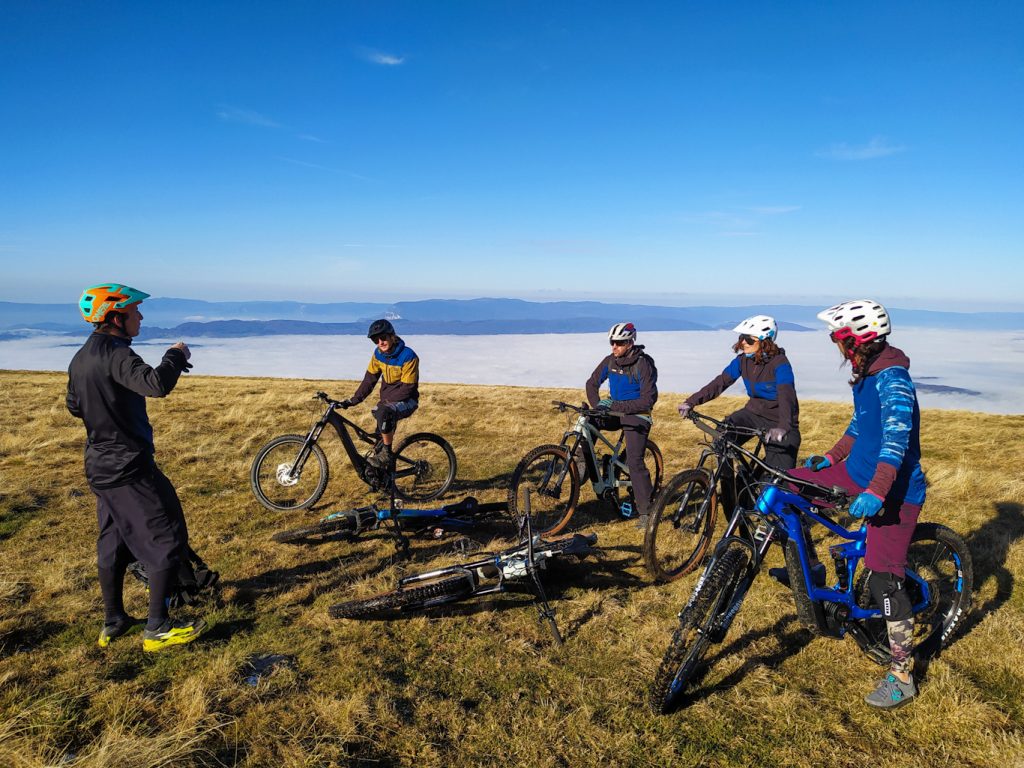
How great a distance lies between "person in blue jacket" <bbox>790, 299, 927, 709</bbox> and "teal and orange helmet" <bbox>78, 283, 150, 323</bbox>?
548cm

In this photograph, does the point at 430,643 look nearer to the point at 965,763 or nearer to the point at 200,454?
the point at 965,763

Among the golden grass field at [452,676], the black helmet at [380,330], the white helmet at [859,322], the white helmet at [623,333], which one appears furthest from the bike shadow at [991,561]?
the black helmet at [380,330]

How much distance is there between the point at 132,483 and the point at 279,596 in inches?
78.9

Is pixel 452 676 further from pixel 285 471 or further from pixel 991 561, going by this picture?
pixel 991 561

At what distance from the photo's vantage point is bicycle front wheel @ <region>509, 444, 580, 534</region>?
7.25m

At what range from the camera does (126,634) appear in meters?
5.07

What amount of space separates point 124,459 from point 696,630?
4.77 meters

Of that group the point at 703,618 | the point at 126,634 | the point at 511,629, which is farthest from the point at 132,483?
the point at 703,618

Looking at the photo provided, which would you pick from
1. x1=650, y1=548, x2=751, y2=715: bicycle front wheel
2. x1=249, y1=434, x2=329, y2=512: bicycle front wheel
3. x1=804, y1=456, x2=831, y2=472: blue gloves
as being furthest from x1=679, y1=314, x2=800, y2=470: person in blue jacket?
x1=249, y1=434, x2=329, y2=512: bicycle front wheel

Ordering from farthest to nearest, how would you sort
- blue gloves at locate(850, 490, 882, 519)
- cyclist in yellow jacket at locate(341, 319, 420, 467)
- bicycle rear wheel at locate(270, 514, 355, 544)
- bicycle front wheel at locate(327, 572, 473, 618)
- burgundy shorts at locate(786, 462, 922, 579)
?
cyclist in yellow jacket at locate(341, 319, 420, 467), bicycle rear wheel at locate(270, 514, 355, 544), bicycle front wheel at locate(327, 572, 473, 618), burgundy shorts at locate(786, 462, 922, 579), blue gloves at locate(850, 490, 882, 519)

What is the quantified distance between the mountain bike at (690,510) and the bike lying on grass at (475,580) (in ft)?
2.70

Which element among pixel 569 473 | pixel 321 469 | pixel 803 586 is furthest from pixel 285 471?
pixel 803 586

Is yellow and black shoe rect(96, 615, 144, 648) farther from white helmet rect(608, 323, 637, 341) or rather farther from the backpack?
white helmet rect(608, 323, 637, 341)

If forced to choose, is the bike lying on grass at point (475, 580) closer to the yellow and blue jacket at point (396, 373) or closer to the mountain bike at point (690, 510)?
the mountain bike at point (690, 510)
